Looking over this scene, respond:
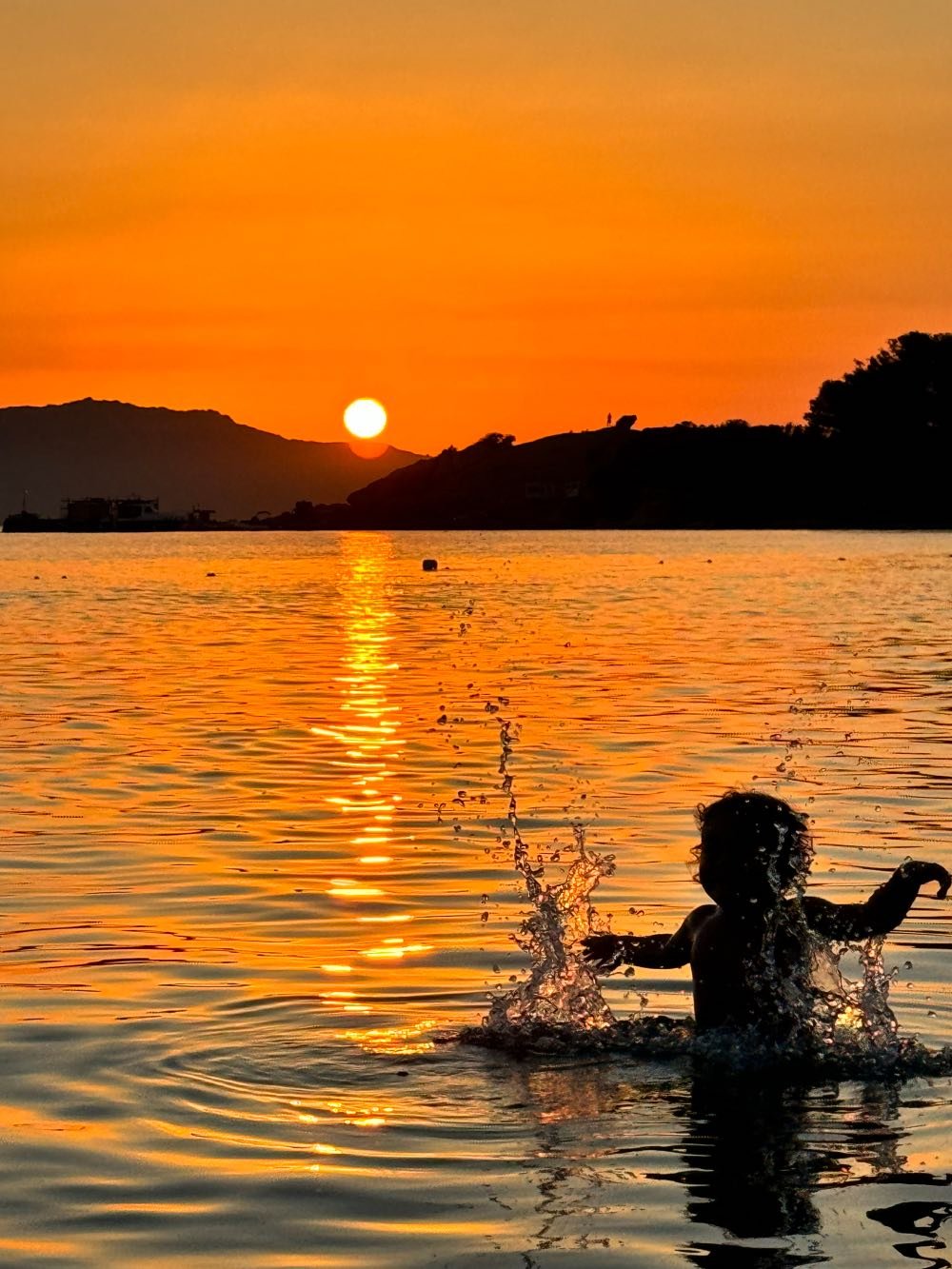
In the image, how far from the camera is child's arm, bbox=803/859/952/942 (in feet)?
28.9

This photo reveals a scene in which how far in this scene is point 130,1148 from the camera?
8930mm

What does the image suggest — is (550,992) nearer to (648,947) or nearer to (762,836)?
(648,947)

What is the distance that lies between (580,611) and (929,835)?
4425cm

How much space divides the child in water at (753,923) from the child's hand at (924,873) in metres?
0.12

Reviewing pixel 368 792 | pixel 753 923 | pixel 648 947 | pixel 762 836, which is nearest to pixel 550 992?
pixel 648 947

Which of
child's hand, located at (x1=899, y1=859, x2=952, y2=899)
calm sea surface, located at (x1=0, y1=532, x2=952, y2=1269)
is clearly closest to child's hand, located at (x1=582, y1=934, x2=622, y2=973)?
calm sea surface, located at (x1=0, y1=532, x2=952, y2=1269)

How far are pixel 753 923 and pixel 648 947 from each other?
A: 0.53 meters

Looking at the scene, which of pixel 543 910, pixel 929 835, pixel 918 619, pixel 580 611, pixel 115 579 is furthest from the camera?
pixel 115 579

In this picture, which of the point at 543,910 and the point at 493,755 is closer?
the point at 543,910

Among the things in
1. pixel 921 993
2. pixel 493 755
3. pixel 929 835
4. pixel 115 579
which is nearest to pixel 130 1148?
pixel 921 993

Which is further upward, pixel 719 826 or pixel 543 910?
pixel 719 826

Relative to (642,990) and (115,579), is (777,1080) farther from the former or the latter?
(115,579)

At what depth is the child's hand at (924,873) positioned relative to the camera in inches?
342

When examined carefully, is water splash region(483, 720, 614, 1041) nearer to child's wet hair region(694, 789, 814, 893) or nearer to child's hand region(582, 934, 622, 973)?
child's hand region(582, 934, 622, 973)
